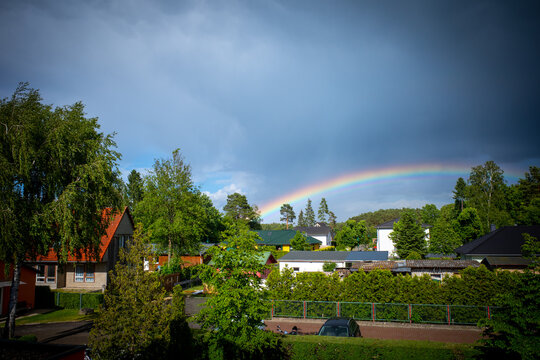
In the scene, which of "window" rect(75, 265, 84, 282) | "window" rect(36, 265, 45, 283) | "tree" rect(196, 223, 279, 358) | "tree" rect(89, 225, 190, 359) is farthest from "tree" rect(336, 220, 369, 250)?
"tree" rect(89, 225, 190, 359)

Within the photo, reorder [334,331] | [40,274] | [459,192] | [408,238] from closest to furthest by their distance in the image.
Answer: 1. [334,331]
2. [40,274]
3. [408,238]
4. [459,192]

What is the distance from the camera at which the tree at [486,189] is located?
77.8 meters

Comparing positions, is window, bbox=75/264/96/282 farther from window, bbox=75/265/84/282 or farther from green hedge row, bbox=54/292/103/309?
green hedge row, bbox=54/292/103/309

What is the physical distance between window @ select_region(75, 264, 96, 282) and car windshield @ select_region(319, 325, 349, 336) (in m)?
26.6

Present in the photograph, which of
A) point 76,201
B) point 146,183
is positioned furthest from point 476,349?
point 146,183

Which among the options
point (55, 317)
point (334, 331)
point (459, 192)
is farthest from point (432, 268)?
point (459, 192)

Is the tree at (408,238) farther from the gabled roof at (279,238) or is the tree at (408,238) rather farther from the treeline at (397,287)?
the treeline at (397,287)

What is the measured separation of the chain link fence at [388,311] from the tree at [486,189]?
67.4m

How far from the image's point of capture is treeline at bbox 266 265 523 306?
22.8m

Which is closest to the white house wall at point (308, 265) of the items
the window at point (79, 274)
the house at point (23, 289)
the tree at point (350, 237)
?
the window at point (79, 274)

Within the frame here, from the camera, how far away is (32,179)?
18.9 metres

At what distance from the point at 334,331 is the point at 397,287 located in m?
9.51

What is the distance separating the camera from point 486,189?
8062 cm

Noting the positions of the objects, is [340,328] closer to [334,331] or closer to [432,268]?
[334,331]
